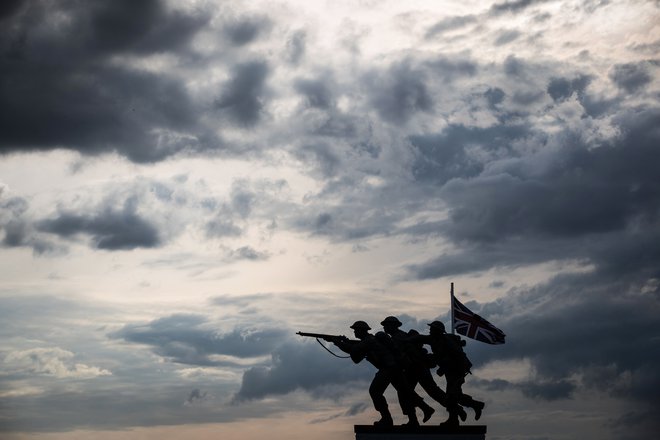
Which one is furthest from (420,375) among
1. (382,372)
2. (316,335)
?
(316,335)

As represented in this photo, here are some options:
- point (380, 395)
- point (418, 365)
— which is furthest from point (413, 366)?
point (380, 395)

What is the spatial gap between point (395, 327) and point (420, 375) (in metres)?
1.81

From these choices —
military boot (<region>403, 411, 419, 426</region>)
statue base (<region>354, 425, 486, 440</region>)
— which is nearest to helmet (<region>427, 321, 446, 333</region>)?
military boot (<region>403, 411, 419, 426</region>)

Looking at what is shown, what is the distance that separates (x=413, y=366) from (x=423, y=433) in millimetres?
2246

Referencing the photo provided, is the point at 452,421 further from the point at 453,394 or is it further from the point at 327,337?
the point at 327,337

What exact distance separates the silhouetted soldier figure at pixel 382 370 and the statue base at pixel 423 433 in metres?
0.26

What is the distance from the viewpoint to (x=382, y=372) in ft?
→ 121

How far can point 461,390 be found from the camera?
37.1 meters

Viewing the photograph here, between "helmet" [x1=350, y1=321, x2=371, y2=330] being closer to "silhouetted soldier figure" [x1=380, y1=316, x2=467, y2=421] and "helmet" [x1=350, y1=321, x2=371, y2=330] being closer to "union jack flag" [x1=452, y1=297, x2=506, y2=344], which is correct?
"silhouetted soldier figure" [x1=380, y1=316, x2=467, y2=421]

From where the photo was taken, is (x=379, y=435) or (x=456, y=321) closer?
(x=379, y=435)

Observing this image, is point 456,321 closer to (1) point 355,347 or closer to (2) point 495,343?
(2) point 495,343

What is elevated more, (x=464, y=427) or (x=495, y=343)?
(x=495, y=343)

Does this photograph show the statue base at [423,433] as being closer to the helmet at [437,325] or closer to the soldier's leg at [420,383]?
the soldier's leg at [420,383]

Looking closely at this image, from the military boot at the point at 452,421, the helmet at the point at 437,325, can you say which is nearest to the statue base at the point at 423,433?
the military boot at the point at 452,421
